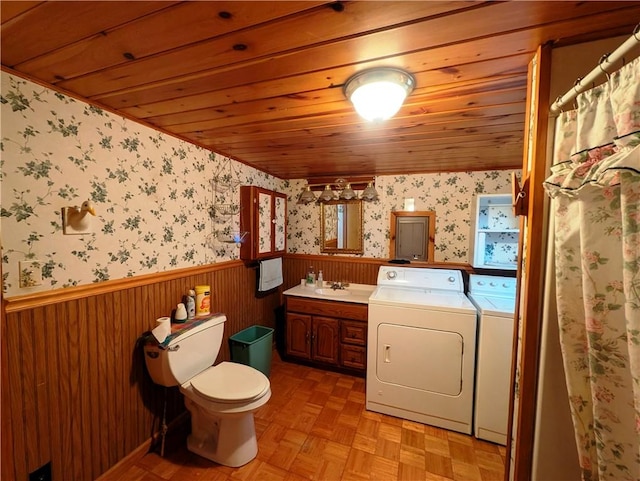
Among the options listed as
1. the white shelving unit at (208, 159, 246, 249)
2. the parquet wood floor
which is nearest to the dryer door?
the parquet wood floor

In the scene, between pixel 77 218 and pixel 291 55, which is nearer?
pixel 291 55

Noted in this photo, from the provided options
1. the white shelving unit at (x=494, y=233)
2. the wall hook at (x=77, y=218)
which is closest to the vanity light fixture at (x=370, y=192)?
the white shelving unit at (x=494, y=233)

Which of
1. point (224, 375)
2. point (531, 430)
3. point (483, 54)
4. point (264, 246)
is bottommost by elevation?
point (224, 375)

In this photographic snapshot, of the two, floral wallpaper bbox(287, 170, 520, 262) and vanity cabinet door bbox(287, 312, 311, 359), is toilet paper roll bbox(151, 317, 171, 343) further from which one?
floral wallpaper bbox(287, 170, 520, 262)

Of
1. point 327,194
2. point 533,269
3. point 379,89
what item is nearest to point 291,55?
point 379,89

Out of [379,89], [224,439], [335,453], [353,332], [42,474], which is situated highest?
[379,89]

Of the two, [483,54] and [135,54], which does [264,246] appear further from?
[483,54]

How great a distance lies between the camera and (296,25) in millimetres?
778

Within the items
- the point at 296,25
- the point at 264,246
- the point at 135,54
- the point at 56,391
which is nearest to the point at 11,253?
the point at 56,391

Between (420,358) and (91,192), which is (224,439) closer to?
(420,358)

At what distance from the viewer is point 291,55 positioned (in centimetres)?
92

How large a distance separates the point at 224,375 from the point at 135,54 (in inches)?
68.8

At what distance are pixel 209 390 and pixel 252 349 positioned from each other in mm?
712

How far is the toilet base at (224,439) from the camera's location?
1.61m
